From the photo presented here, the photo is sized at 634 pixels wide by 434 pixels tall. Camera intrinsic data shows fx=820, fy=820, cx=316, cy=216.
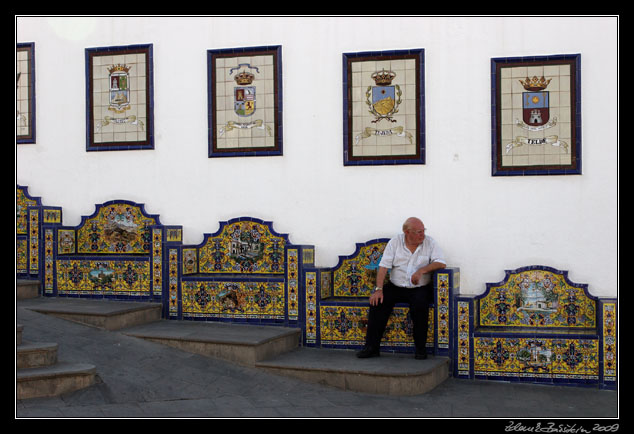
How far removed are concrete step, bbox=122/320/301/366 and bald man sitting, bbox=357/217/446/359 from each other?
0.80 m

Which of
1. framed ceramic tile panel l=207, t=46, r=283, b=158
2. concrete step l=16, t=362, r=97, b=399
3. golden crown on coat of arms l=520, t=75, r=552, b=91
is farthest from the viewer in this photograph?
framed ceramic tile panel l=207, t=46, r=283, b=158

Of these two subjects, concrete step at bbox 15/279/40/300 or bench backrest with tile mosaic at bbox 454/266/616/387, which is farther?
concrete step at bbox 15/279/40/300

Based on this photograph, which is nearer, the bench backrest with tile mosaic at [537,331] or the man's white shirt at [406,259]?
the bench backrest with tile mosaic at [537,331]

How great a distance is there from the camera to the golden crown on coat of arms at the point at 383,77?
825 cm

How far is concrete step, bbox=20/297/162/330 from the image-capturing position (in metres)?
7.88

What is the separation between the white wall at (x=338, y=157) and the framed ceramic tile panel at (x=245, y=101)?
105 millimetres

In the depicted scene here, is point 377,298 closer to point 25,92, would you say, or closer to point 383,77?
point 383,77

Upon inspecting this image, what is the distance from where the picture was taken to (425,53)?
321 inches

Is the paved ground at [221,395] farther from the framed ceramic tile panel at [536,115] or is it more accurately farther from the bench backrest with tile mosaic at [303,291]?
the framed ceramic tile panel at [536,115]

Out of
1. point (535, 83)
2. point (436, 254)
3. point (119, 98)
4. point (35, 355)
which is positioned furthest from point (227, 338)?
point (535, 83)

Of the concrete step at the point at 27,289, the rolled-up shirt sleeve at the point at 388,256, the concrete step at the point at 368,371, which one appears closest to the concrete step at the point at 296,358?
the concrete step at the point at 368,371

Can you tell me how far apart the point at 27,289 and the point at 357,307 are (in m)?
3.60

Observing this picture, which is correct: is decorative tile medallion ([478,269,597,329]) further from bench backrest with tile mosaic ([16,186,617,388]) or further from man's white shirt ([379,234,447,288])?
man's white shirt ([379,234,447,288])

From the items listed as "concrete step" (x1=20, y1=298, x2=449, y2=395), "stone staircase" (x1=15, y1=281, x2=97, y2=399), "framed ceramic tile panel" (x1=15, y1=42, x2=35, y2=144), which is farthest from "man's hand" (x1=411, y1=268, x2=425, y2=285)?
"framed ceramic tile panel" (x1=15, y1=42, x2=35, y2=144)
